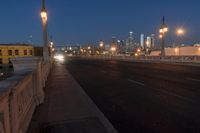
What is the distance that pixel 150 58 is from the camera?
57719 millimetres

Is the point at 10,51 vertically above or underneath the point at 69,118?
above

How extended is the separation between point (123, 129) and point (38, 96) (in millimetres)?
4215

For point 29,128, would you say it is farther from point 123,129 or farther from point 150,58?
point 150,58

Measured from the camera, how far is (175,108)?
8844 millimetres

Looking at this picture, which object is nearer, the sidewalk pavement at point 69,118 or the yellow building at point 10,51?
the sidewalk pavement at point 69,118

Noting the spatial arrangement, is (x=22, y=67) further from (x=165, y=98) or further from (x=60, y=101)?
(x=165, y=98)

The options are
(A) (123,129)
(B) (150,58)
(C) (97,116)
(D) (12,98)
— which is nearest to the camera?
(D) (12,98)

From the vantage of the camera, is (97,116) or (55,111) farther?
(55,111)

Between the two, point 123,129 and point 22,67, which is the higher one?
point 22,67

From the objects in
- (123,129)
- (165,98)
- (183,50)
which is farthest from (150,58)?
(123,129)

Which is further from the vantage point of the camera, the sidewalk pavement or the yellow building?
the yellow building

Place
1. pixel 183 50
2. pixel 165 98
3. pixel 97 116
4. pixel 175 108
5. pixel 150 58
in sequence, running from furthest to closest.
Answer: pixel 183 50
pixel 150 58
pixel 165 98
pixel 175 108
pixel 97 116

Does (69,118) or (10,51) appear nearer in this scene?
(69,118)

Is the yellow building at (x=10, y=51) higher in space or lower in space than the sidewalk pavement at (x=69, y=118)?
higher
